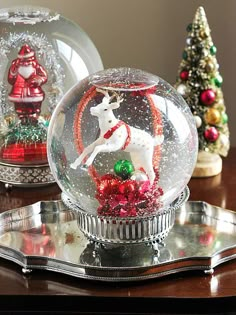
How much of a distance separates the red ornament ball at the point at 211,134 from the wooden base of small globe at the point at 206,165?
3 centimetres

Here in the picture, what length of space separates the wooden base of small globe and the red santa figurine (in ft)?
0.93

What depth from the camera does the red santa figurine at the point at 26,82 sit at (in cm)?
124

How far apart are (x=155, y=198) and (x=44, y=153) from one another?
293mm

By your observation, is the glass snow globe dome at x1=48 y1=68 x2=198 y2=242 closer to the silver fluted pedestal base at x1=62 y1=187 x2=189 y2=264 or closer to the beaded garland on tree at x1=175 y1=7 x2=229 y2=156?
the silver fluted pedestal base at x1=62 y1=187 x2=189 y2=264

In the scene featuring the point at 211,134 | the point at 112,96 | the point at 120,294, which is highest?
the point at 112,96

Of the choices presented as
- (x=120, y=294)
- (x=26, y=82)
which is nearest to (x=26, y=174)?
(x=26, y=82)

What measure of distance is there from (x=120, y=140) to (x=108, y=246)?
14 centimetres

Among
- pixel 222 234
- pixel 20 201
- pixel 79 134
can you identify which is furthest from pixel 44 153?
pixel 222 234

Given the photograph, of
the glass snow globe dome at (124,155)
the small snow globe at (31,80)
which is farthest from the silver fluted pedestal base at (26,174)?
the glass snow globe dome at (124,155)

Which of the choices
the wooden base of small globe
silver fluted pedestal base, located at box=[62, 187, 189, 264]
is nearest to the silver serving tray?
silver fluted pedestal base, located at box=[62, 187, 189, 264]

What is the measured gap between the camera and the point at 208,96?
4.25 ft

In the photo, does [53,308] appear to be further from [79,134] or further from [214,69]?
[214,69]

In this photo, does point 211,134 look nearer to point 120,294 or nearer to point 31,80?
point 31,80

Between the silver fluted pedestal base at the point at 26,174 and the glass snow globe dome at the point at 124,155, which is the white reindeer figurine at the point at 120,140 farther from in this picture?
the silver fluted pedestal base at the point at 26,174
